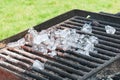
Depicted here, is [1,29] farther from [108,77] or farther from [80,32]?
[108,77]

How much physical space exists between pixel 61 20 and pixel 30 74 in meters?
1.22

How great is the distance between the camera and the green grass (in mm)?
6582

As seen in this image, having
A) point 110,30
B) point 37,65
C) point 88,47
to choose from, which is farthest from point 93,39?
point 37,65

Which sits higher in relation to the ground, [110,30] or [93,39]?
[110,30]

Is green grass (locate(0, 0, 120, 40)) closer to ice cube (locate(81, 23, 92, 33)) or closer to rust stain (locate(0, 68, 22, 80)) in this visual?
ice cube (locate(81, 23, 92, 33))

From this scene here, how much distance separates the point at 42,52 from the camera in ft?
11.3

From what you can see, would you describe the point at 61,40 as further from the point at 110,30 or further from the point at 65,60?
the point at 110,30

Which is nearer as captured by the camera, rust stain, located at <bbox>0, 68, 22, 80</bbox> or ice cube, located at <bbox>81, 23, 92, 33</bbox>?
rust stain, located at <bbox>0, 68, 22, 80</bbox>

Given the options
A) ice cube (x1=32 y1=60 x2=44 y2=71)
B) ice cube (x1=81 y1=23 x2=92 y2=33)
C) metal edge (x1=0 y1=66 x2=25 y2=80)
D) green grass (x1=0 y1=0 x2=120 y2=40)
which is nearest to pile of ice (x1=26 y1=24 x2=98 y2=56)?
ice cube (x1=81 y1=23 x2=92 y2=33)

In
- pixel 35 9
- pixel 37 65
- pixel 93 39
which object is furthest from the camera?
pixel 35 9

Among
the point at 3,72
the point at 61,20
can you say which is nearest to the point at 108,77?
the point at 3,72

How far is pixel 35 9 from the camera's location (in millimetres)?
7316

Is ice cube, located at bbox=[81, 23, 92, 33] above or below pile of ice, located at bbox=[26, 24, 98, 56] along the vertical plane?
above

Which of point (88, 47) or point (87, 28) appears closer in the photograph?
point (88, 47)
